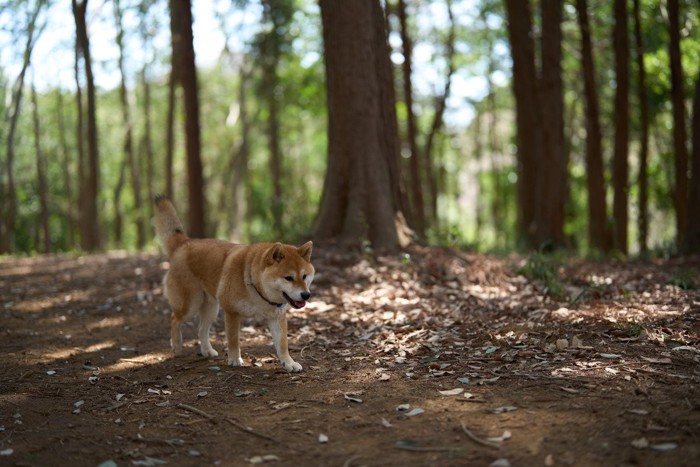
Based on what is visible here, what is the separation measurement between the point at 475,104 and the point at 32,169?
2893cm

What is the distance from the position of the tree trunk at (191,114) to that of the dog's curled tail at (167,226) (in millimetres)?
6816

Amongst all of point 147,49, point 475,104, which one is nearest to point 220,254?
point 147,49

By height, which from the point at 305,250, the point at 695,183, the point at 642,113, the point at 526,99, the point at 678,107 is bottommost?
the point at 305,250

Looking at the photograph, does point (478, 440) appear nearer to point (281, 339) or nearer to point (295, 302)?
point (295, 302)

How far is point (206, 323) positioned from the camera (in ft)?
22.6

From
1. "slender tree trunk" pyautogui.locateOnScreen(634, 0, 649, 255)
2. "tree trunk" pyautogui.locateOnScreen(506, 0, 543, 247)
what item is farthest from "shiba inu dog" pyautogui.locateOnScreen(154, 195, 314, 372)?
"slender tree trunk" pyautogui.locateOnScreen(634, 0, 649, 255)

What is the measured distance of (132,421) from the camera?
496 centimetres

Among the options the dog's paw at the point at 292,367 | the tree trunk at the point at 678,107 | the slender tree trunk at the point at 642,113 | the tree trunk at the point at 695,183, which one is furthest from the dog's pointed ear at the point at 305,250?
the slender tree trunk at the point at 642,113

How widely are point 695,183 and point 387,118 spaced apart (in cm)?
587

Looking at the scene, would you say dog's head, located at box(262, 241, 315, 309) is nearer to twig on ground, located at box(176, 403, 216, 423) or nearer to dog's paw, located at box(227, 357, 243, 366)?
dog's paw, located at box(227, 357, 243, 366)

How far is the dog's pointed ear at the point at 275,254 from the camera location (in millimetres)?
5934

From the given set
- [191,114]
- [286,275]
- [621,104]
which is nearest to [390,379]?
[286,275]

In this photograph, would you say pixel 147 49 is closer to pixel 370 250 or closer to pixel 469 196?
pixel 370 250

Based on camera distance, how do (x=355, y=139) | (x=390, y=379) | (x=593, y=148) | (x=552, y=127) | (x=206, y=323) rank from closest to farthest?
(x=390, y=379)
(x=206, y=323)
(x=355, y=139)
(x=552, y=127)
(x=593, y=148)
